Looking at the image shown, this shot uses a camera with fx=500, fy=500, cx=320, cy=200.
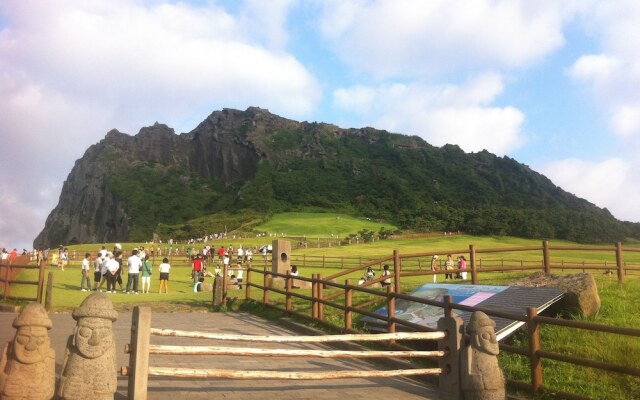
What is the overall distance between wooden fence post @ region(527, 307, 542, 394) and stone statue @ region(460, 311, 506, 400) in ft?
1.88

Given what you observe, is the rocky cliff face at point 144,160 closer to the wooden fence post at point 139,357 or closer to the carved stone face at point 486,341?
the wooden fence post at point 139,357

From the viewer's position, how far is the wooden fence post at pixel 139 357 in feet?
15.2

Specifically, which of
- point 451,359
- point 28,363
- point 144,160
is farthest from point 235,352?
point 144,160

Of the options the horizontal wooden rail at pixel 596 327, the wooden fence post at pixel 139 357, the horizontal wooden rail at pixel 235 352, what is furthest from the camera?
the horizontal wooden rail at pixel 596 327

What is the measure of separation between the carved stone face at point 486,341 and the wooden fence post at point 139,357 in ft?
12.2

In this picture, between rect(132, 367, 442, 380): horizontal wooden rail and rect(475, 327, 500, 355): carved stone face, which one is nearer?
rect(132, 367, 442, 380): horizontal wooden rail

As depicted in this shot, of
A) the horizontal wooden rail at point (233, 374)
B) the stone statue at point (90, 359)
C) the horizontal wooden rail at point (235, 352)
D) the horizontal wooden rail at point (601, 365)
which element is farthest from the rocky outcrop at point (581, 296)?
the stone statue at point (90, 359)

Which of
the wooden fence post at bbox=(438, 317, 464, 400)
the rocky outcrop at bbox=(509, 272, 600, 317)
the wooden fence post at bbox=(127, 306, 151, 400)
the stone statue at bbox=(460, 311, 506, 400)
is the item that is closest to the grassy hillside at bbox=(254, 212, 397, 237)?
the rocky outcrop at bbox=(509, 272, 600, 317)

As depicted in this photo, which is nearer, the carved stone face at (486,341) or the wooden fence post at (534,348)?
the carved stone face at (486,341)

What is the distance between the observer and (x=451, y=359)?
20.5 feet

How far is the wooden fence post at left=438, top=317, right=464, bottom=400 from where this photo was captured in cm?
615

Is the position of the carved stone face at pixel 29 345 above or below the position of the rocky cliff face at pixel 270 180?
below

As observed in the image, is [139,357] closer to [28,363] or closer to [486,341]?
[28,363]

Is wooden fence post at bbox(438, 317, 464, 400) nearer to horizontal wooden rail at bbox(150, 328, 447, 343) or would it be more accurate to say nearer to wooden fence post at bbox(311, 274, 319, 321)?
horizontal wooden rail at bbox(150, 328, 447, 343)
